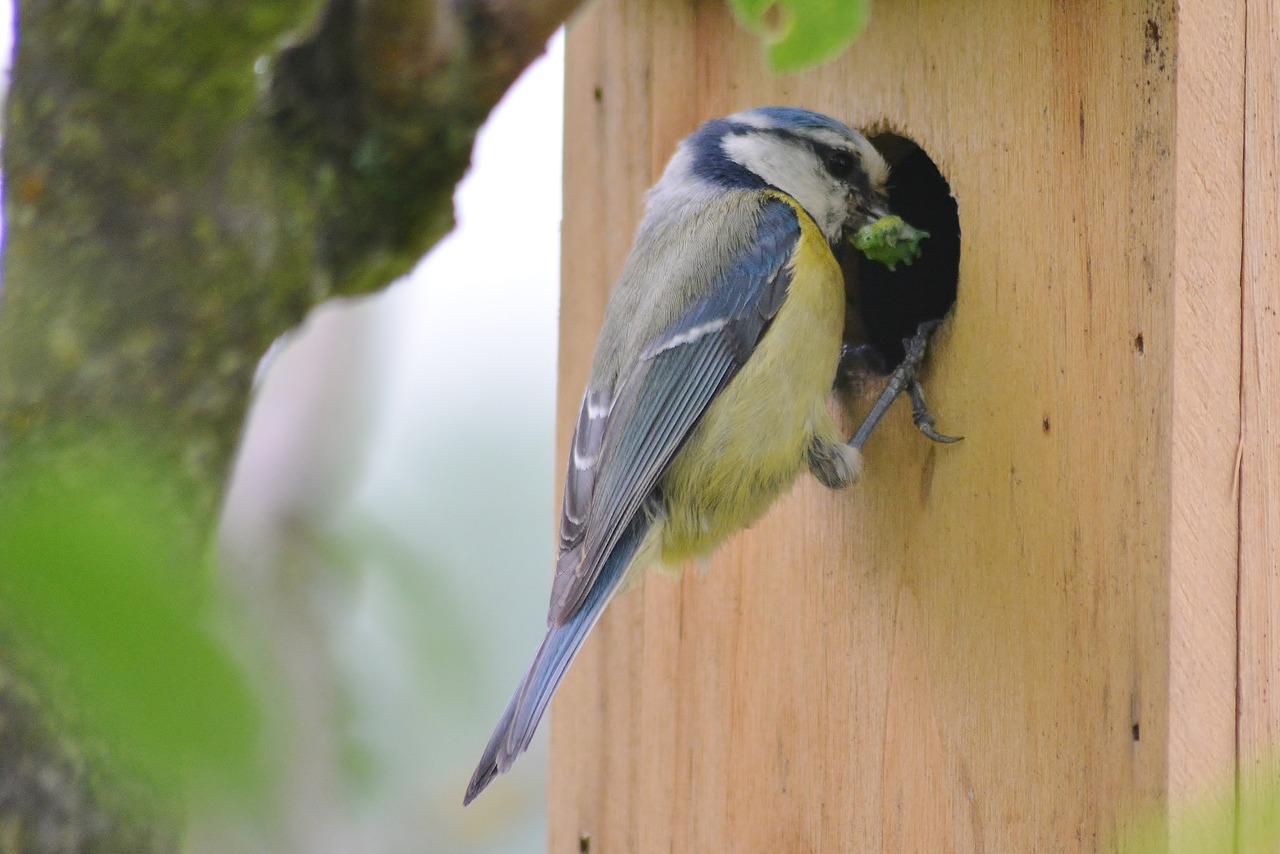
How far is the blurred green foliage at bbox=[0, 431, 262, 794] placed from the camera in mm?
345

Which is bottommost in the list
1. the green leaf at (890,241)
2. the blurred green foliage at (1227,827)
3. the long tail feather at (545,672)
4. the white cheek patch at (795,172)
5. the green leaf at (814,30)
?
the long tail feather at (545,672)

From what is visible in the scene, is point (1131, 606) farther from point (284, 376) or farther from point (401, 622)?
point (284, 376)

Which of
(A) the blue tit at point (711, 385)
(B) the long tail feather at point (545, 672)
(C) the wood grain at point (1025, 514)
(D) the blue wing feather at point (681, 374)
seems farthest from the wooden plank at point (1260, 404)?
(B) the long tail feather at point (545, 672)

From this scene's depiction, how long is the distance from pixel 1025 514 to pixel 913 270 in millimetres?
668

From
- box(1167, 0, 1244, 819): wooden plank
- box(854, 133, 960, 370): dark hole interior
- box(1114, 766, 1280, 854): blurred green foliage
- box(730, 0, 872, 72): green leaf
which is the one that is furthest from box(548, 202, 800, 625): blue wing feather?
box(1114, 766, 1280, 854): blurred green foliage

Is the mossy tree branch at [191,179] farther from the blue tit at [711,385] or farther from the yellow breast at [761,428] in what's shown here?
the yellow breast at [761,428]

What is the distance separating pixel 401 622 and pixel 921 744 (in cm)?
104

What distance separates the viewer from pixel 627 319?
174 centimetres

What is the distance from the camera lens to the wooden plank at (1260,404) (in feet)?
4.06

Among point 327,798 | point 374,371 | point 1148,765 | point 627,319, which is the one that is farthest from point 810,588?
point 327,798

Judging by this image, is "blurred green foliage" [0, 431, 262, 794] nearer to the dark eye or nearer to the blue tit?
the blue tit

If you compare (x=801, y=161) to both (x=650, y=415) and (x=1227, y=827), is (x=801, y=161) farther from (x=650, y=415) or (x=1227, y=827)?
(x=1227, y=827)

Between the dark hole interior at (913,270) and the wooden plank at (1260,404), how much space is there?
0.63 metres

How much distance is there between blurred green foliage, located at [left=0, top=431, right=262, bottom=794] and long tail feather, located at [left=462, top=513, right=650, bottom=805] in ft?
3.29
